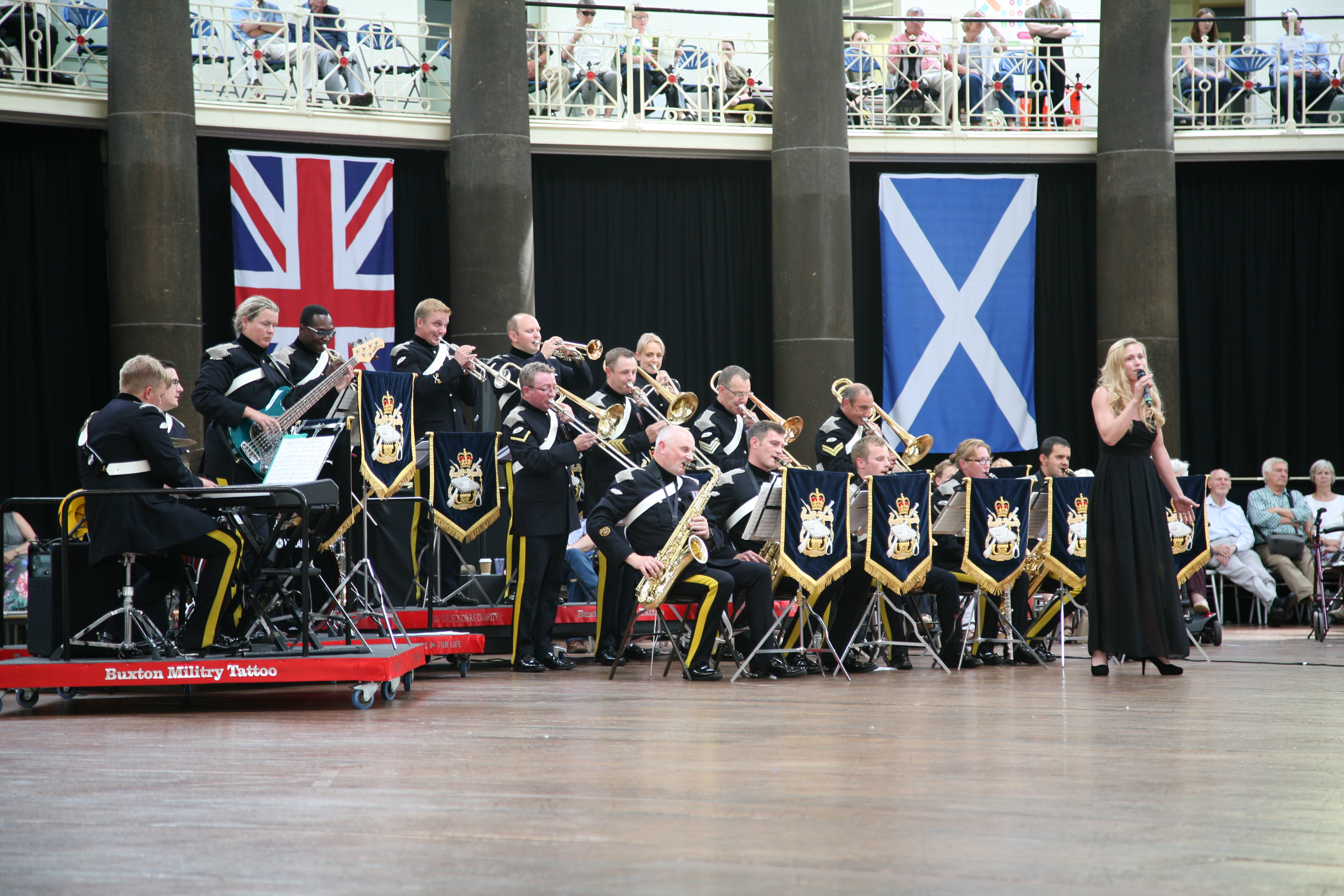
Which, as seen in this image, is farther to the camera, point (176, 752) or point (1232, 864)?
point (176, 752)

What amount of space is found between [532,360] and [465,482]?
98cm

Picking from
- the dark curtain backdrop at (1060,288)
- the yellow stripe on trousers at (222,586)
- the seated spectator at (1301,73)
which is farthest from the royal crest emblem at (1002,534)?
the seated spectator at (1301,73)

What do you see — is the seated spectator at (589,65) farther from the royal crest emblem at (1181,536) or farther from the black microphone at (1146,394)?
the black microphone at (1146,394)

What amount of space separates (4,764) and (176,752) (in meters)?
0.49

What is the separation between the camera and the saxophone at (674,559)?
6.50 metres

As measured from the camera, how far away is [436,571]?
7.77 metres

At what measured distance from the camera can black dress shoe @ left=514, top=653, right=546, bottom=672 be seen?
7203 mm

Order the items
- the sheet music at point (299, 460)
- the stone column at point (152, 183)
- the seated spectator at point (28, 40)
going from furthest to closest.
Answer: the seated spectator at point (28, 40) < the stone column at point (152, 183) < the sheet music at point (299, 460)

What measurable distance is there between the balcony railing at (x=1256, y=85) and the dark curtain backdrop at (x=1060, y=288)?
1.19 metres

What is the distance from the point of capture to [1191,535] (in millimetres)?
7469

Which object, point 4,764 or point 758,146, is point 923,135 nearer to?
point 758,146

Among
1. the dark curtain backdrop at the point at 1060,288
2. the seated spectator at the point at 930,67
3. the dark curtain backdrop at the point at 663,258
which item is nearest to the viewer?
the dark curtain backdrop at the point at 663,258

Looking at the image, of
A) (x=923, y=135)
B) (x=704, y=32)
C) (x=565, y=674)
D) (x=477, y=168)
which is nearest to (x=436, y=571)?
(x=565, y=674)

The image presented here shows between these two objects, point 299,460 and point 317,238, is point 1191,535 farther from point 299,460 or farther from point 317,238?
point 317,238
